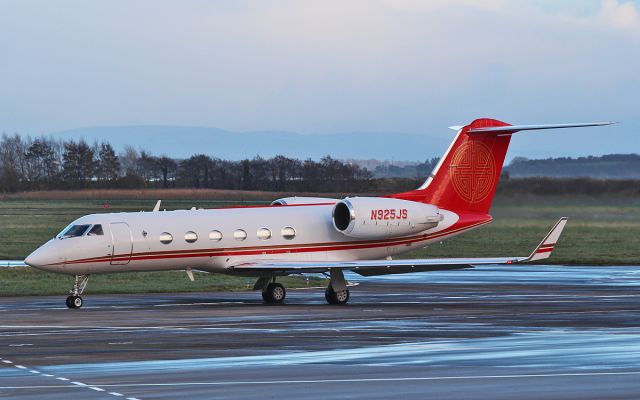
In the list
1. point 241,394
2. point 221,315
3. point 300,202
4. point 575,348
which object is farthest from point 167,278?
point 241,394

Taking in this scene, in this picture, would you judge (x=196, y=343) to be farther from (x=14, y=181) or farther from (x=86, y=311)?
(x=14, y=181)

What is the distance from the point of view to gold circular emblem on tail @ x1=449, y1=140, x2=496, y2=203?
34.3 meters

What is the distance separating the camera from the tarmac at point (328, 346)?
50.9ft

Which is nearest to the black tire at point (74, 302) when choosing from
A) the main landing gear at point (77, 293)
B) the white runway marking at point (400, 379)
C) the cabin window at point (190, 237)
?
the main landing gear at point (77, 293)

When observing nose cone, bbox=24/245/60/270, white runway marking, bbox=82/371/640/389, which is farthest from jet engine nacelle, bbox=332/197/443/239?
white runway marking, bbox=82/371/640/389

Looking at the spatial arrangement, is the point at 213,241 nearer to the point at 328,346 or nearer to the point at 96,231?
the point at 96,231

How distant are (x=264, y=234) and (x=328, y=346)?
1125cm

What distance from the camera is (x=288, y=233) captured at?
31.7 m

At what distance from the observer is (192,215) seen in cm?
3091

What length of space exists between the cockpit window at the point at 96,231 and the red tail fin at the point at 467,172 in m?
8.76

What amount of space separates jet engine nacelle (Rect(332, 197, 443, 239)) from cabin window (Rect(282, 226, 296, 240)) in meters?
1.17

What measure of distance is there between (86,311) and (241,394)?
545 inches

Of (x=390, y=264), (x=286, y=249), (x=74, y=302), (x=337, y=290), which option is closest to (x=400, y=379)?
(x=390, y=264)

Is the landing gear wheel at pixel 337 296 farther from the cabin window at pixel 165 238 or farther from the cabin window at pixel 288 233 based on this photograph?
the cabin window at pixel 165 238
